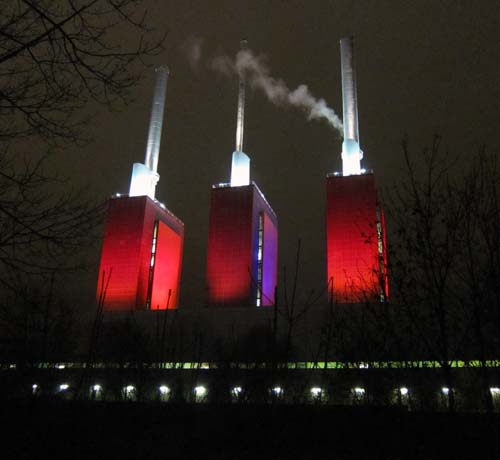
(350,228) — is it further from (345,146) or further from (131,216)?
(131,216)

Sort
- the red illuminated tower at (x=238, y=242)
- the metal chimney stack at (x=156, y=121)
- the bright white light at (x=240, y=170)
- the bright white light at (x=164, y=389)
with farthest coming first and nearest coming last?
the metal chimney stack at (x=156, y=121), the bright white light at (x=240, y=170), the red illuminated tower at (x=238, y=242), the bright white light at (x=164, y=389)

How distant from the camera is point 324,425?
31.0 feet

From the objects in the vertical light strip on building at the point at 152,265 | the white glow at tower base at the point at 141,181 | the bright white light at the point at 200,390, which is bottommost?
the bright white light at the point at 200,390

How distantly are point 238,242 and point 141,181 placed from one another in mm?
14129

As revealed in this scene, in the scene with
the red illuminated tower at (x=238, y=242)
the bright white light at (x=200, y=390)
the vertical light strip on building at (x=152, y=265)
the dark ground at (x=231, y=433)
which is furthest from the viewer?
the vertical light strip on building at (x=152, y=265)

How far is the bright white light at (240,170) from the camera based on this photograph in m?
52.8

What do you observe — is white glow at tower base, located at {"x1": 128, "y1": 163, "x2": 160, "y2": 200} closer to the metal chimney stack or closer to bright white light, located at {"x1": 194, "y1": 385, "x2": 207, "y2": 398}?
the metal chimney stack

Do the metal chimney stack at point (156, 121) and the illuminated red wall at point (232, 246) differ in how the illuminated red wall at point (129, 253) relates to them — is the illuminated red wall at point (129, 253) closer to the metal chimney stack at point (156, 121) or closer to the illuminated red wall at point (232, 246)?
the metal chimney stack at point (156, 121)

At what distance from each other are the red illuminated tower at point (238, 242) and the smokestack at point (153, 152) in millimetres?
8496

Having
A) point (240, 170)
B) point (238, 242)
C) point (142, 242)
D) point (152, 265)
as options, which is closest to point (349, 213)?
point (238, 242)

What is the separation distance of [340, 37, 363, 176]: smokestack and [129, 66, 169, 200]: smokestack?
2223 cm

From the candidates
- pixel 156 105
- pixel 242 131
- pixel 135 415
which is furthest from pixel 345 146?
pixel 135 415

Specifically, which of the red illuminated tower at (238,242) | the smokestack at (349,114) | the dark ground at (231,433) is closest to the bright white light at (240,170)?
the red illuminated tower at (238,242)

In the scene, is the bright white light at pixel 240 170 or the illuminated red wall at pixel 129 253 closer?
the illuminated red wall at pixel 129 253
